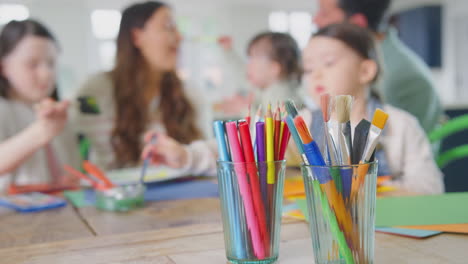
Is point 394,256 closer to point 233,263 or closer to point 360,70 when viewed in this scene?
point 233,263

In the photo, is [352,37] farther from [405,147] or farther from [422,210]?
[422,210]

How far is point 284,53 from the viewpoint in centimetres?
230

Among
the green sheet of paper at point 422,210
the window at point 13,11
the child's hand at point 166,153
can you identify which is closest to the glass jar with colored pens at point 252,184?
the green sheet of paper at point 422,210

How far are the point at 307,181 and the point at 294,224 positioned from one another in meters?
0.23

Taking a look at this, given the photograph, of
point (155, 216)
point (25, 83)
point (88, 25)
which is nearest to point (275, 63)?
point (25, 83)

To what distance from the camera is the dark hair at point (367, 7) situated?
1.85 m

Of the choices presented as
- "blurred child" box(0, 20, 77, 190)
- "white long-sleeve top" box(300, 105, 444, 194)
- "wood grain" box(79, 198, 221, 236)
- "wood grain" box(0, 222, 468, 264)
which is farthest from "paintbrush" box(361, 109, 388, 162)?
"blurred child" box(0, 20, 77, 190)

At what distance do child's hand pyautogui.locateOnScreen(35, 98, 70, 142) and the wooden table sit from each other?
0.45 meters

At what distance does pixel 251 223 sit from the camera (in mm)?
483

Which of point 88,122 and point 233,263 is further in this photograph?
point 88,122

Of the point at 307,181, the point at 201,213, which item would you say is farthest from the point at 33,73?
the point at 307,181

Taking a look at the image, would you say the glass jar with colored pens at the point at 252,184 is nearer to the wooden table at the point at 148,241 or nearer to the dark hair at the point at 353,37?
the wooden table at the point at 148,241

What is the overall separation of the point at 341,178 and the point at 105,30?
7969 mm

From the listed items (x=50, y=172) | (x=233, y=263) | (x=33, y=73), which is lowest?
(x=50, y=172)
